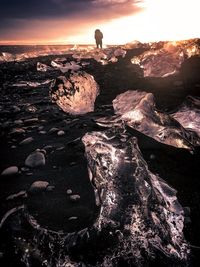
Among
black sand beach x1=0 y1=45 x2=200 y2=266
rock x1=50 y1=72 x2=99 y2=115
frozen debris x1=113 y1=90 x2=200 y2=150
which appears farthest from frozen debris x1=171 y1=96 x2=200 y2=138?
rock x1=50 y1=72 x2=99 y2=115

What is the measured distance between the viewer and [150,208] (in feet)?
6.00

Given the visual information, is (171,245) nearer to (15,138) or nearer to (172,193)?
(172,193)

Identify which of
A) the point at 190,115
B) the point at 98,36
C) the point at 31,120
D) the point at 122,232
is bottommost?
the point at 98,36

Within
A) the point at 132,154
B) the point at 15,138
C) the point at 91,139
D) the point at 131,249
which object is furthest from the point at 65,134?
the point at 131,249

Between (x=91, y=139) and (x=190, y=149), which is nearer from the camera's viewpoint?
(x=91, y=139)

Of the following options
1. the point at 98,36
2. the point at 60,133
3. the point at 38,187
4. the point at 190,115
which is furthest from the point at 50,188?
the point at 98,36

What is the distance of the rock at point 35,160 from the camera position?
8.96 feet

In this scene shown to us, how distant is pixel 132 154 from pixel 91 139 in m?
0.46

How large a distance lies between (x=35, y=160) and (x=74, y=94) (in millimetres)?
1969

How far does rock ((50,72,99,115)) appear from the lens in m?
4.46

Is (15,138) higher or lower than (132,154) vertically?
lower

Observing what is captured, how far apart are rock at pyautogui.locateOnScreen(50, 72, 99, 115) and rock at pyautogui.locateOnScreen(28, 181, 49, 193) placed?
2.14 m

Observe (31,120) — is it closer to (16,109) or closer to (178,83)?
(16,109)

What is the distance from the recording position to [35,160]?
9.09ft
